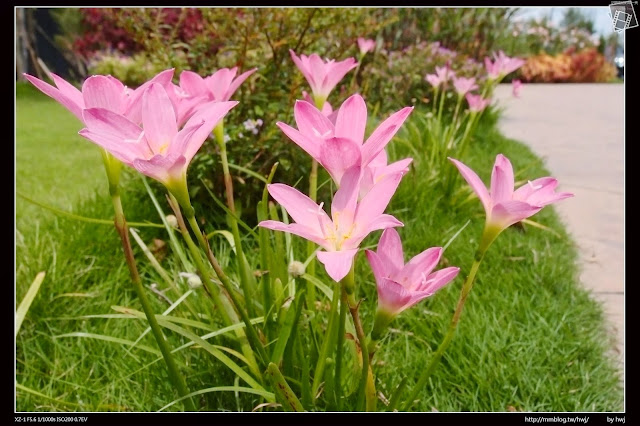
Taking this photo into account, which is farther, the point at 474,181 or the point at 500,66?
the point at 500,66

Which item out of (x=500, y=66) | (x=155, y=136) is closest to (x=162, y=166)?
(x=155, y=136)

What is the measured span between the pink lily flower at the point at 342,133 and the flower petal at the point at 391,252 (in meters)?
0.10

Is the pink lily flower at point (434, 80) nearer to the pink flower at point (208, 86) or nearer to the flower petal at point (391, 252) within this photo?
the pink flower at point (208, 86)

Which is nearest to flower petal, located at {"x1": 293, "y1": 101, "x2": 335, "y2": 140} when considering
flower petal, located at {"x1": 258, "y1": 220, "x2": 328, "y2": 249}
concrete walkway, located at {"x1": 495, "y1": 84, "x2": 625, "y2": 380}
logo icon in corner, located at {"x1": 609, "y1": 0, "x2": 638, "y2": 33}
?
flower petal, located at {"x1": 258, "y1": 220, "x2": 328, "y2": 249}

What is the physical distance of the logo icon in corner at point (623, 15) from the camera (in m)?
1.14

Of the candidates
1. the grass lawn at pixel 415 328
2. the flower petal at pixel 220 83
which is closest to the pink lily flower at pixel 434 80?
the grass lawn at pixel 415 328

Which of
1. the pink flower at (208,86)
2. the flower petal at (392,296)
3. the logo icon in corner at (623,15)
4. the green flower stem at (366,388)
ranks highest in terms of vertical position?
the logo icon in corner at (623,15)

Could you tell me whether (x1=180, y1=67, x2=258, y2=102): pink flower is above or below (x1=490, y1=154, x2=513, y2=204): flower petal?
above

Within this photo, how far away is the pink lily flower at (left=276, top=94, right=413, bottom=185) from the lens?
0.58m

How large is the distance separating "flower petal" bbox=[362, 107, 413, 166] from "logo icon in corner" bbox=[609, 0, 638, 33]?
0.83 meters

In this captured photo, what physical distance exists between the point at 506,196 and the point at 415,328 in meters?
0.77

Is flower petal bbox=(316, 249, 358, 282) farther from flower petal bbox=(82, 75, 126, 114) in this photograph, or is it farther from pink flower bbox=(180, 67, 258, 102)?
pink flower bbox=(180, 67, 258, 102)

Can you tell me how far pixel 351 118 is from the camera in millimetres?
599

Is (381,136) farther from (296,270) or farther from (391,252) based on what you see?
(296,270)
